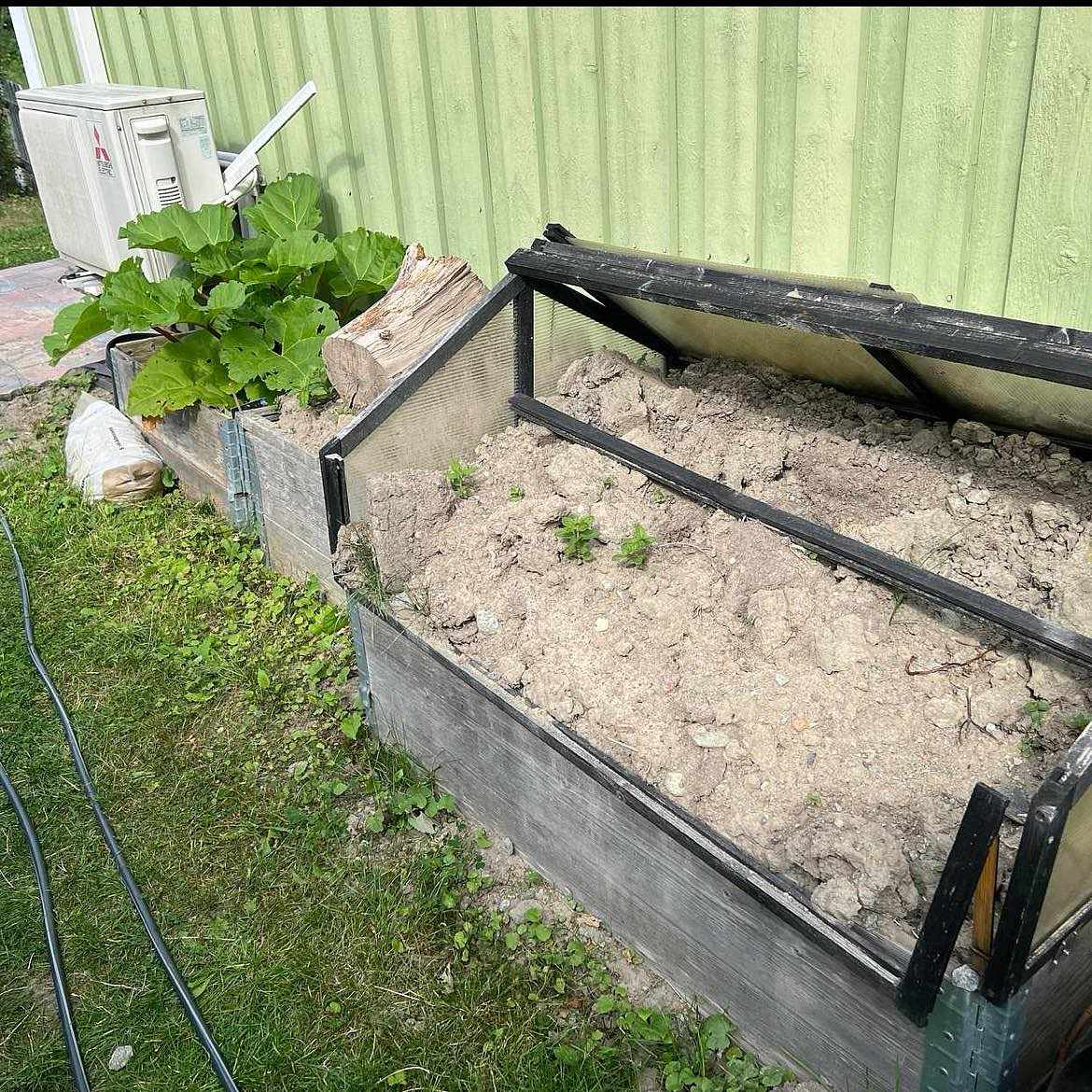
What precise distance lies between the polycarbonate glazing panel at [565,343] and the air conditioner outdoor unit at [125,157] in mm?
2202

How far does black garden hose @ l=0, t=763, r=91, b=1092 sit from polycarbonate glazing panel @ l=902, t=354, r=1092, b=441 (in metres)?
2.54

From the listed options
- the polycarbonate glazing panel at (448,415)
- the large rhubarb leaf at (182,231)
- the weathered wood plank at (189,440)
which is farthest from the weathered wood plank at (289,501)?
the large rhubarb leaf at (182,231)

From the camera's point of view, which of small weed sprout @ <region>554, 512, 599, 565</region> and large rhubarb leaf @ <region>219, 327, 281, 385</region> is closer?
small weed sprout @ <region>554, 512, 599, 565</region>

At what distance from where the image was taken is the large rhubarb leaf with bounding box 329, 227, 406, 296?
4594 mm

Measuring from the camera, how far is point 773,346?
320 cm

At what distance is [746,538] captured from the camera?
2824 mm

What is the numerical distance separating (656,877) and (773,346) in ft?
5.21

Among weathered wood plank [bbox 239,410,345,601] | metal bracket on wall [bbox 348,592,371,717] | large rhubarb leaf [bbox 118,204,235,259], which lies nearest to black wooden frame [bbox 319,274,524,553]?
metal bracket on wall [bbox 348,592,371,717]

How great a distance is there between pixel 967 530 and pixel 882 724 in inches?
23.1

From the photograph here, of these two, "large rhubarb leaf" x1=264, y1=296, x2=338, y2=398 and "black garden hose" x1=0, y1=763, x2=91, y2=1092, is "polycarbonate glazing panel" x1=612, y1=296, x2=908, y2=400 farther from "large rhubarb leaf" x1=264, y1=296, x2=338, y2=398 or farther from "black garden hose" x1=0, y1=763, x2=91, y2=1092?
"black garden hose" x1=0, y1=763, x2=91, y2=1092

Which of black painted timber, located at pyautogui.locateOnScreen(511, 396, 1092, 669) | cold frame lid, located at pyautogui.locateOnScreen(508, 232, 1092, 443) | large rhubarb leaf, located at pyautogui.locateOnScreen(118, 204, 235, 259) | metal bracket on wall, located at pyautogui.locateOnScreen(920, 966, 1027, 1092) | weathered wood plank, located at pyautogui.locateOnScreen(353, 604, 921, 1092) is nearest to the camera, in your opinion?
metal bracket on wall, located at pyautogui.locateOnScreen(920, 966, 1027, 1092)

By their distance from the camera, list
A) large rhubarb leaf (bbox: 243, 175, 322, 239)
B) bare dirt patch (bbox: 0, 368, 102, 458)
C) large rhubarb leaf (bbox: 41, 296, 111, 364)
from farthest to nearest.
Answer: bare dirt patch (bbox: 0, 368, 102, 458)
large rhubarb leaf (bbox: 243, 175, 322, 239)
large rhubarb leaf (bbox: 41, 296, 111, 364)

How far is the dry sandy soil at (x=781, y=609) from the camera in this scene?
2.22m

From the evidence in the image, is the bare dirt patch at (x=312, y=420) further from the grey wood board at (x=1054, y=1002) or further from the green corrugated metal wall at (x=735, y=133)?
the grey wood board at (x=1054, y=1002)
